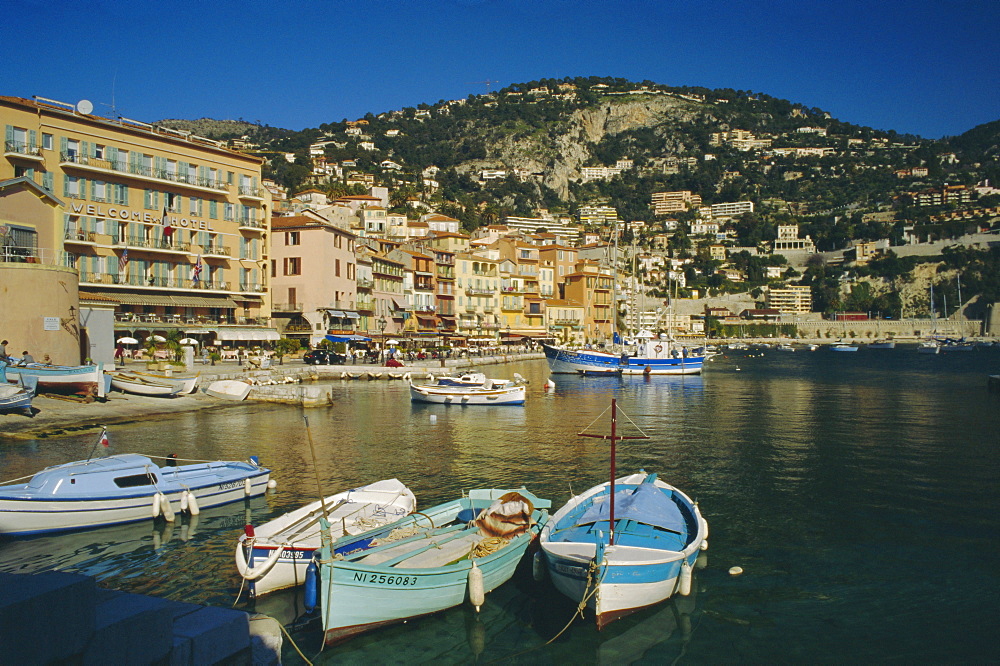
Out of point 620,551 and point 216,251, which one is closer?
point 620,551

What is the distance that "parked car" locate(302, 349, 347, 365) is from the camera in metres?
55.1

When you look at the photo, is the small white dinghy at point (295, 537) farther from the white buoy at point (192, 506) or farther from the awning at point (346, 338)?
the awning at point (346, 338)

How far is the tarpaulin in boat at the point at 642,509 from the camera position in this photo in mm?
12898

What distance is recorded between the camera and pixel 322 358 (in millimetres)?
55656

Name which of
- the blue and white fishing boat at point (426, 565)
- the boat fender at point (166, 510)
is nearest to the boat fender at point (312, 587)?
the blue and white fishing boat at point (426, 565)

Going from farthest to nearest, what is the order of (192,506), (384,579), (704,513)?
(704,513) → (192,506) → (384,579)

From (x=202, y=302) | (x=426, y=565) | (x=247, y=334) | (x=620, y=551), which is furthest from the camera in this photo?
(x=247, y=334)

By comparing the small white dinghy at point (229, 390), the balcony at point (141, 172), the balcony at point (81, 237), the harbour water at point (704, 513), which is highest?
the balcony at point (141, 172)

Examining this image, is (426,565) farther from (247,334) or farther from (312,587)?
(247,334)

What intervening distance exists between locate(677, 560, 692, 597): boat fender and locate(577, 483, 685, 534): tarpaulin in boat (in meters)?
1.14

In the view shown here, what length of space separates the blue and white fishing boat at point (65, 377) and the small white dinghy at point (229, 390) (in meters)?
6.22

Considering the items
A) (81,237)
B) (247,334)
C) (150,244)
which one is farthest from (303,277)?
(81,237)

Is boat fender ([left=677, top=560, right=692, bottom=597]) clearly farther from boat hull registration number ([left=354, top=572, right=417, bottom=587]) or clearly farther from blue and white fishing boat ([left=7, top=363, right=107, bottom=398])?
blue and white fishing boat ([left=7, top=363, right=107, bottom=398])

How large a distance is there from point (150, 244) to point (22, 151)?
31.1 ft
